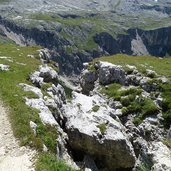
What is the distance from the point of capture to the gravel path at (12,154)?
24.5m

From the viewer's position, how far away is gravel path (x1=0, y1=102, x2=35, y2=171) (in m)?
24.5

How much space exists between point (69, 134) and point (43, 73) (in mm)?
14641

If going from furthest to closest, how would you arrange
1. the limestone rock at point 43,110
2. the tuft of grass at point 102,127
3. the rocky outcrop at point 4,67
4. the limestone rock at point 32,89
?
the rocky outcrop at point 4,67
the limestone rock at point 32,89
the tuft of grass at point 102,127
the limestone rock at point 43,110

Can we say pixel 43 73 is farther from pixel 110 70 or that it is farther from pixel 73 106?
pixel 110 70

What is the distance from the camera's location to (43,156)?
25.1 m

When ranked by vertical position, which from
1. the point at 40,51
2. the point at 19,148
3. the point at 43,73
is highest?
the point at 19,148

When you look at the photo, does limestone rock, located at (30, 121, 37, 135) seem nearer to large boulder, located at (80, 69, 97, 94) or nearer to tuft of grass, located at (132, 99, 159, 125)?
tuft of grass, located at (132, 99, 159, 125)

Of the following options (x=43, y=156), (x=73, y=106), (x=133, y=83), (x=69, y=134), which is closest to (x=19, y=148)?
(x=43, y=156)

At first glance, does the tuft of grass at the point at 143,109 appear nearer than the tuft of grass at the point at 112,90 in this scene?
Yes

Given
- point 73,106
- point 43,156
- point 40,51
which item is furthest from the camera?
point 40,51

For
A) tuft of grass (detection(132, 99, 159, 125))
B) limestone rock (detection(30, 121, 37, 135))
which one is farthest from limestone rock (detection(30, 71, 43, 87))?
limestone rock (detection(30, 121, 37, 135))

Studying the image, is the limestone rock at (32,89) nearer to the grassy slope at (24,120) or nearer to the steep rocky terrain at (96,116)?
the steep rocky terrain at (96,116)

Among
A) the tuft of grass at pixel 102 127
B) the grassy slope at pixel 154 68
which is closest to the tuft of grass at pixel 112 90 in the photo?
the grassy slope at pixel 154 68

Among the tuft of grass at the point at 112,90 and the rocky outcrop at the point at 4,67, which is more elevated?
the rocky outcrop at the point at 4,67
